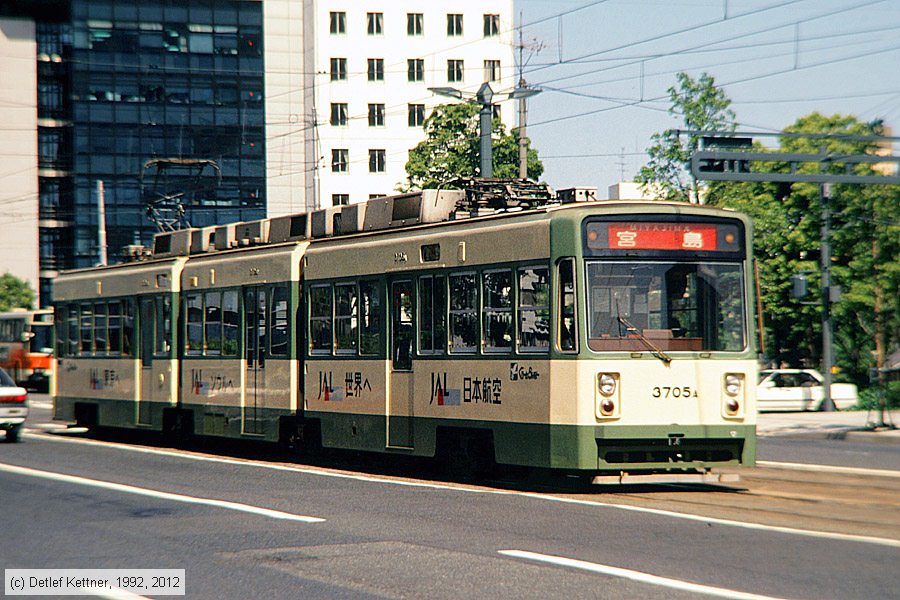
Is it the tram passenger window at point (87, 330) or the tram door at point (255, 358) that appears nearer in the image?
the tram door at point (255, 358)

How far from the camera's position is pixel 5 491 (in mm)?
15938

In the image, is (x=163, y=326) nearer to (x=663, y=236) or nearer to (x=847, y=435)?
(x=663, y=236)

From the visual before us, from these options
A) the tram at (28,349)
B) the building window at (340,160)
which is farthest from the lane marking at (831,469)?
the building window at (340,160)

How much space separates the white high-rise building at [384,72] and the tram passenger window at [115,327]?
5814cm

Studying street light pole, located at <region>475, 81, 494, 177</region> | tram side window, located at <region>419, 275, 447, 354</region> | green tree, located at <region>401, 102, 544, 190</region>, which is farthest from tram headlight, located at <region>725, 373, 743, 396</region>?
green tree, located at <region>401, 102, 544, 190</region>

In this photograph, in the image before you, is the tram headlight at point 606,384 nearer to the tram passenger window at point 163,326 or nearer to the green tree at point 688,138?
the tram passenger window at point 163,326

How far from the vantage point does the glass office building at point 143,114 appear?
86812 millimetres

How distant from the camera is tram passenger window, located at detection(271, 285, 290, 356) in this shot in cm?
2050

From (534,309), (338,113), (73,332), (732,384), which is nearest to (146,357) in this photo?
(73,332)

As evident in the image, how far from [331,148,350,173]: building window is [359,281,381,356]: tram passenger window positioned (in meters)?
66.9

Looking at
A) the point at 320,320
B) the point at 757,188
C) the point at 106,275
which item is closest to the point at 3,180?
the point at 757,188

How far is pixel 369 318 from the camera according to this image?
60.8 feet

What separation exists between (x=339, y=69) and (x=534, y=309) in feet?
235

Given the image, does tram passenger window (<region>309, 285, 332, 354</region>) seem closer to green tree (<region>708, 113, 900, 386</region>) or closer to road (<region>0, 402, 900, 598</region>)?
road (<region>0, 402, 900, 598</region>)
